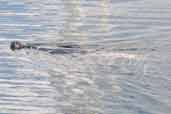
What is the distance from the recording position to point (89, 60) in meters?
7.03

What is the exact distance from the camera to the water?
5.97 metres

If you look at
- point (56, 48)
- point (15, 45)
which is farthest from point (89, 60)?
point (15, 45)

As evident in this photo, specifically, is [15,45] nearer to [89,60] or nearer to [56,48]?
[56,48]

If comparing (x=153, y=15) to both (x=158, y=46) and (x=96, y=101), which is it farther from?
(x=96, y=101)

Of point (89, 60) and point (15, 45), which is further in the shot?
point (15, 45)

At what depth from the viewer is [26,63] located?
7.16 metres

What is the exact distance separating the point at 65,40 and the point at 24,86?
4.99 feet

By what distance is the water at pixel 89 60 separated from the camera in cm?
597

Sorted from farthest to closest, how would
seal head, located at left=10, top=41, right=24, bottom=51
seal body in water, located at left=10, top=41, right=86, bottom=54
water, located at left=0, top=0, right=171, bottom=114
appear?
1. seal head, located at left=10, top=41, right=24, bottom=51
2. seal body in water, located at left=10, top=41, right=86, bottom=54
3. water, located at left=0, top=0, right=171, bottom=114

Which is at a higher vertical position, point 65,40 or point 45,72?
point 65,40

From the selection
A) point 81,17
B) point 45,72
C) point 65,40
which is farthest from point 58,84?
point 81,17

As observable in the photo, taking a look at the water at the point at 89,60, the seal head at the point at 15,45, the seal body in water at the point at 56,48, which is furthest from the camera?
the seal head at the point at 15,45

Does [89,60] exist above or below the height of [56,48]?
below

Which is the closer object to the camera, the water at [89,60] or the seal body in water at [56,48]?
the water at [89,60]
